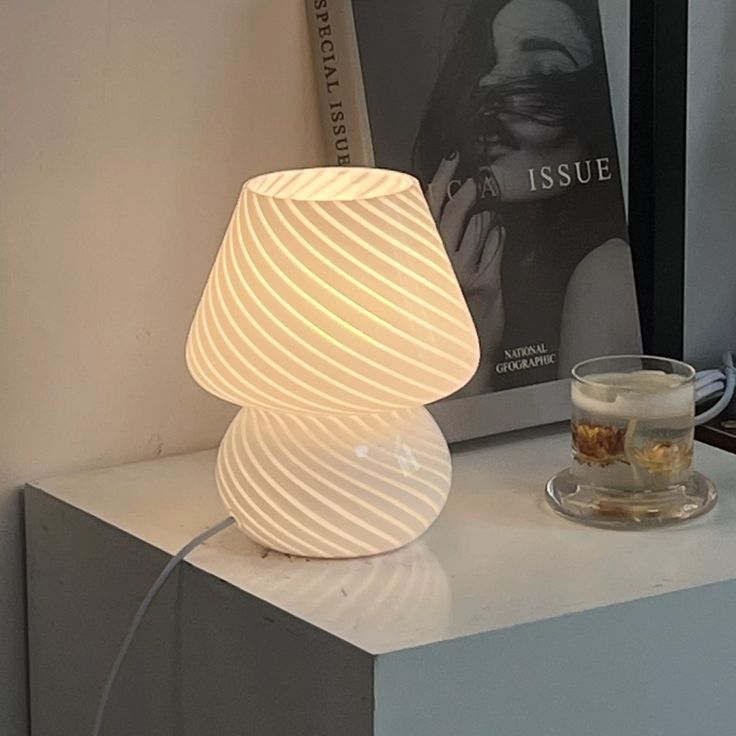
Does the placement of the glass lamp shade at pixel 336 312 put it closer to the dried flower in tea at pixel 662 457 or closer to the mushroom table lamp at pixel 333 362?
the mushroom table lamp at pixel 333 362

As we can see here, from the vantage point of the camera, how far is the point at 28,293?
1123 mm

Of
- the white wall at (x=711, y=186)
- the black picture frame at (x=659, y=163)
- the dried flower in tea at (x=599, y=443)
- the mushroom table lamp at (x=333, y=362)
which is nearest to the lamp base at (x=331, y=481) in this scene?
the mushroom table lamp at (x=333, y=362)

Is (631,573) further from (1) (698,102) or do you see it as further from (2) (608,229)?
(1) (698,102)

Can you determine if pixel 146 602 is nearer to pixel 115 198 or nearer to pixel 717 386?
pixel 115 198

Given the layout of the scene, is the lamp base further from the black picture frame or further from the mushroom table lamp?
the black picture frame

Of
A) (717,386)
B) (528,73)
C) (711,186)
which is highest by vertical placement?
(528,73)

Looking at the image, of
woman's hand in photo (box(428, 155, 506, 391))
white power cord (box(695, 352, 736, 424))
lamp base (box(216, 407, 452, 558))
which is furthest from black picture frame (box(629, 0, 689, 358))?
lamp base (box(216, 407, 452, 558))

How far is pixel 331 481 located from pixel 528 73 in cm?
42

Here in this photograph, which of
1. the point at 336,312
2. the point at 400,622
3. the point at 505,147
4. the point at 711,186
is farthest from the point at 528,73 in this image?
the point at 400,622

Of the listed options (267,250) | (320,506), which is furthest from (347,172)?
(320,506)

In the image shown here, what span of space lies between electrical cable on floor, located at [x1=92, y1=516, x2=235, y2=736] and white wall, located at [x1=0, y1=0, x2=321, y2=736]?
0.16 metres

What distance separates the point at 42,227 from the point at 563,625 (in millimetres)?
477

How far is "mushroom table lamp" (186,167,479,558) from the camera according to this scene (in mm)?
931

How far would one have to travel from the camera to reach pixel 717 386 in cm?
134
